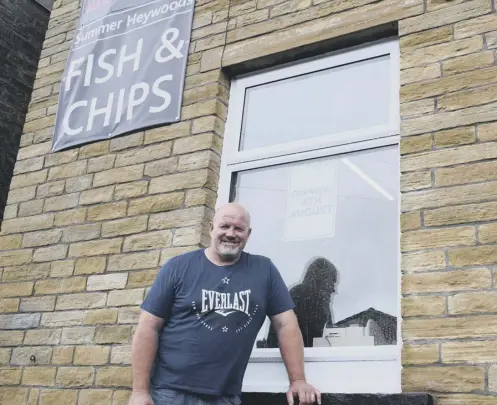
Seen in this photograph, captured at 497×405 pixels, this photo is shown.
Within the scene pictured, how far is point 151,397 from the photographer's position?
279 cm

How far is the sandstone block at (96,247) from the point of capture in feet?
13.0

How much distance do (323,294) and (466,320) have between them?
79 cm

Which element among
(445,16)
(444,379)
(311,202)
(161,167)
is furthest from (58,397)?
(445,16)

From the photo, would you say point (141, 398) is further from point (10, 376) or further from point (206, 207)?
point (10, 376)

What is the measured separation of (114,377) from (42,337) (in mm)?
663

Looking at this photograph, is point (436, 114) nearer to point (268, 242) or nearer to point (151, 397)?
point (268, 242)

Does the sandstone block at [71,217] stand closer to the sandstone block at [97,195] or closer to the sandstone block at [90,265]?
the sandstone block at [97,195]

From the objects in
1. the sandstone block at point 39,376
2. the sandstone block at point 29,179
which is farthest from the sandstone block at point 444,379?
the sandstone block at point 29,179

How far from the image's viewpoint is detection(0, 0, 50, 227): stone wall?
6.09m

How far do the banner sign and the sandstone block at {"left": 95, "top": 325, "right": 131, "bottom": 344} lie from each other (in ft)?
4.08

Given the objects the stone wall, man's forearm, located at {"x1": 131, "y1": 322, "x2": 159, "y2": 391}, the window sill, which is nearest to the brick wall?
the window sill

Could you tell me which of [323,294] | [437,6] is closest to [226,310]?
[323,294]

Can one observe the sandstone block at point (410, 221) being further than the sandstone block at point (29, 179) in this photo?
No

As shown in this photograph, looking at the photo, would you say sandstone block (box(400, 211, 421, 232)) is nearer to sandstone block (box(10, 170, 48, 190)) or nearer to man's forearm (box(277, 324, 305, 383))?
man's forearm (box(277, 324, 305, 383))
